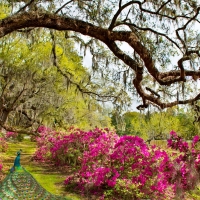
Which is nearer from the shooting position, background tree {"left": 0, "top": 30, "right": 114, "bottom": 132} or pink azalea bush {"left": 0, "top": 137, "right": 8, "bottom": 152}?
pink azalea bush {"left": 0, "top": 137, "right": 8, "bottom": 152}

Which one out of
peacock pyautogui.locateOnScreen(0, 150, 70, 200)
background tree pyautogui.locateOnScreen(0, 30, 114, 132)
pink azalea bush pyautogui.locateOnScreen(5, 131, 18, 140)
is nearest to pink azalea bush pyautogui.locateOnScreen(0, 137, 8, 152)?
background tree pyautogui.locateOnScreen(0, 30, 114, 132)

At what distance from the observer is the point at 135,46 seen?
4344 millimetres

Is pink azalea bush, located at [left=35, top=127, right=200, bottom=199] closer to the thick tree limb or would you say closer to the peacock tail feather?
the thick tree limb

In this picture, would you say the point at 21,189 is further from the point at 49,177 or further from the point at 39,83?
the point at 39,83

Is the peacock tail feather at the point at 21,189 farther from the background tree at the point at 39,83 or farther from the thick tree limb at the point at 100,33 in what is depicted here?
the background tree at the point at 39,83

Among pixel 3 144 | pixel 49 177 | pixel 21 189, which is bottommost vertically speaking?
pixel 49 177

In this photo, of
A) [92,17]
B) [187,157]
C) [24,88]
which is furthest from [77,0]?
[24,88]

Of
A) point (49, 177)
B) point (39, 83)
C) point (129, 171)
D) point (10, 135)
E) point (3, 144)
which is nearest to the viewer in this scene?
point (129, 171)

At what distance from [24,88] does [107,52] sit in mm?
Result: 8342

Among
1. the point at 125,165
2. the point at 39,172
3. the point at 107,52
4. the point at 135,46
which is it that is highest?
the point at 107,52

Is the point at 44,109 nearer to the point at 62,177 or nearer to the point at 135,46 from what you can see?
the point at 62,177

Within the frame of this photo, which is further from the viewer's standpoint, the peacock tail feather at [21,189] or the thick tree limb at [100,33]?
the peacock tail feather at [21,189]

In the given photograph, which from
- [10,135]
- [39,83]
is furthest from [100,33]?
[10,135]

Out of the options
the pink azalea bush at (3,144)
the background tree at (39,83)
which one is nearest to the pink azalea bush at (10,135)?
the background tree at (39,83)
